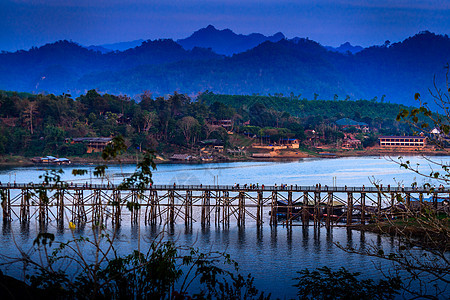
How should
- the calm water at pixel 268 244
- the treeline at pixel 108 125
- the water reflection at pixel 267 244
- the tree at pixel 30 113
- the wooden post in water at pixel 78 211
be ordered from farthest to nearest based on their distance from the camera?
the tree at pixel 30 113
the treeline at pixel 108 125
the wooden post in water at pixel 78 211
the water reflection at pixel 267 244
the calm water at pixel 268 244

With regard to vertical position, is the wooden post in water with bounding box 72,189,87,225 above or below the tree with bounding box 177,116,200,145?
below

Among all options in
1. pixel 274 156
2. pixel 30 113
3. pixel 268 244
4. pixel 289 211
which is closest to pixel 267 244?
pixel 268 244

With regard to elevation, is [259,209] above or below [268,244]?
above

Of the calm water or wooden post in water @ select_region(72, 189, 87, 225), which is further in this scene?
wooden post in water @ select_region(72, 189, 87, 225)

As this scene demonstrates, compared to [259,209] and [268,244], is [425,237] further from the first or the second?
[259,209]

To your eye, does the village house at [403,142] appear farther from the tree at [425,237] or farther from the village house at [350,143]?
the tree at [425,237]

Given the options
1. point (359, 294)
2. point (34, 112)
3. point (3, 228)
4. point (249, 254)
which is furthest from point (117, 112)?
point (359, 294)

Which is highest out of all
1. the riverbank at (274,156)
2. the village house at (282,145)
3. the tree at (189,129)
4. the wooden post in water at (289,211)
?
the tree at (189,129)

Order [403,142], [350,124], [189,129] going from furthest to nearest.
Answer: [350,124], [403,142], [189,129]

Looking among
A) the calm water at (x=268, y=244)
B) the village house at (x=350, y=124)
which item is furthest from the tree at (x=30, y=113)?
the village house at (x=350, y=124)

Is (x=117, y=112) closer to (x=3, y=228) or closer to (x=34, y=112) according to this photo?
(x=34, y=112)

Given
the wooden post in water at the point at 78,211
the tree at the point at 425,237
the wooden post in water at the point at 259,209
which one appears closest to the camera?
the tree at the point at 425,237

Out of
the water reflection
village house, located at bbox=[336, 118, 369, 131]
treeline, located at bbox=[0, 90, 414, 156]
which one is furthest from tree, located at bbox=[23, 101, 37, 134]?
village house, located at bbox=[336, 118, 369, 131]

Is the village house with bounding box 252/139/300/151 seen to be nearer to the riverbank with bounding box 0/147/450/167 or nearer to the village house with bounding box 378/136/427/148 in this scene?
the riverbank with bounding box 0/147/450/167
